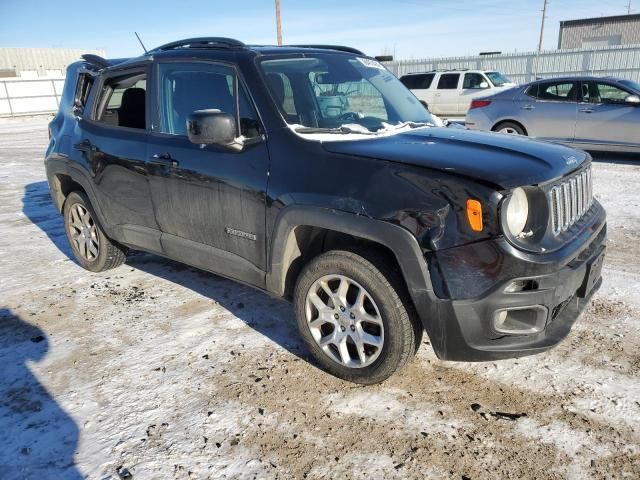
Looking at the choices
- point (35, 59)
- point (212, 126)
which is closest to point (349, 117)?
point (212, 126)

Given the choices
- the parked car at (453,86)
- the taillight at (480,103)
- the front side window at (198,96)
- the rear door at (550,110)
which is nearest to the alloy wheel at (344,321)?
the front side window at (198,96)

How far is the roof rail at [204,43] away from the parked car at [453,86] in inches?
541

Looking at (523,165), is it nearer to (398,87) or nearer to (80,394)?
(398,87)

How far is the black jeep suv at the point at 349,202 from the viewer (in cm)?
243

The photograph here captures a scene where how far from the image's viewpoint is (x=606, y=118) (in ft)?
29.3

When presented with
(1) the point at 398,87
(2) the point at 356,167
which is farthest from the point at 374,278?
(1) the point at 398,87

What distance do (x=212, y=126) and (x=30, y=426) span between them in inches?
75.4

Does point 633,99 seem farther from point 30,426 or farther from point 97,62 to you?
point 30,426

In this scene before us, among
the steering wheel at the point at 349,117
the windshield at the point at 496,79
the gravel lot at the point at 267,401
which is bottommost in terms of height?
the gravel lot at the point at 267,401

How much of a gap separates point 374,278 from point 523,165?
96cm

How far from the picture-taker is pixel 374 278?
268cm

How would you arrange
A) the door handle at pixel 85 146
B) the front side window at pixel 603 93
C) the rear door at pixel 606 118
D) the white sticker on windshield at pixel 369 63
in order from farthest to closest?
the front side window at pixel 603 93 → the rear door at pixel 606 118 → the door handle at pixel 85 146 → the white sticker on windshield at pixel 369 63

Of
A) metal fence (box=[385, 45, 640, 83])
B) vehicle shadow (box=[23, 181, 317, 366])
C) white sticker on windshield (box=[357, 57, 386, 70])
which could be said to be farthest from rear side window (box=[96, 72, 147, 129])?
metal fence (box=[385, 45, 640, 83])

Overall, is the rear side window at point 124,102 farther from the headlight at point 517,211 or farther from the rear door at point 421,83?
the rear door at point 421,83
